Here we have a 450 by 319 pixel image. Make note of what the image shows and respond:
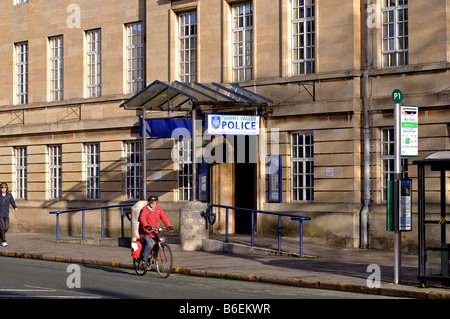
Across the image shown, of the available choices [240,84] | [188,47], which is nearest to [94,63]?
[188,47]

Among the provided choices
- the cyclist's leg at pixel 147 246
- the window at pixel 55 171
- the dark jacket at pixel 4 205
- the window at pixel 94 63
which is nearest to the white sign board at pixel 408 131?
the cyclist's leg at pixel 147 246

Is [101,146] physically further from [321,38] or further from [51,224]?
[321,38]

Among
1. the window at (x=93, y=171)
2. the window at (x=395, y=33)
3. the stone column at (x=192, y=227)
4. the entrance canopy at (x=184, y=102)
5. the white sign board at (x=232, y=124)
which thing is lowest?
the stone column at (x=192, y=227)

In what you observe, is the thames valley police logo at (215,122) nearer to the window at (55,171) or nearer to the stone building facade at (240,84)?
the stone building facade at (240,84)

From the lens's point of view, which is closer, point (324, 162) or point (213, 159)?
point (324, 162)

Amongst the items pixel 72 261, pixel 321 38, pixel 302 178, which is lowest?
pixel 72 261

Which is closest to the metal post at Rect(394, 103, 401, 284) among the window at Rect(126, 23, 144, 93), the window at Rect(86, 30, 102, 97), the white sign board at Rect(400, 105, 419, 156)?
the white sign board at Rect(400, 105, 419, 156)

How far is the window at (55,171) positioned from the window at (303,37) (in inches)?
470

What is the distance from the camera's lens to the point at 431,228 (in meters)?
15.3

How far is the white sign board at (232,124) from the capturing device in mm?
23703

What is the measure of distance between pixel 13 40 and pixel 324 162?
54.7ft
